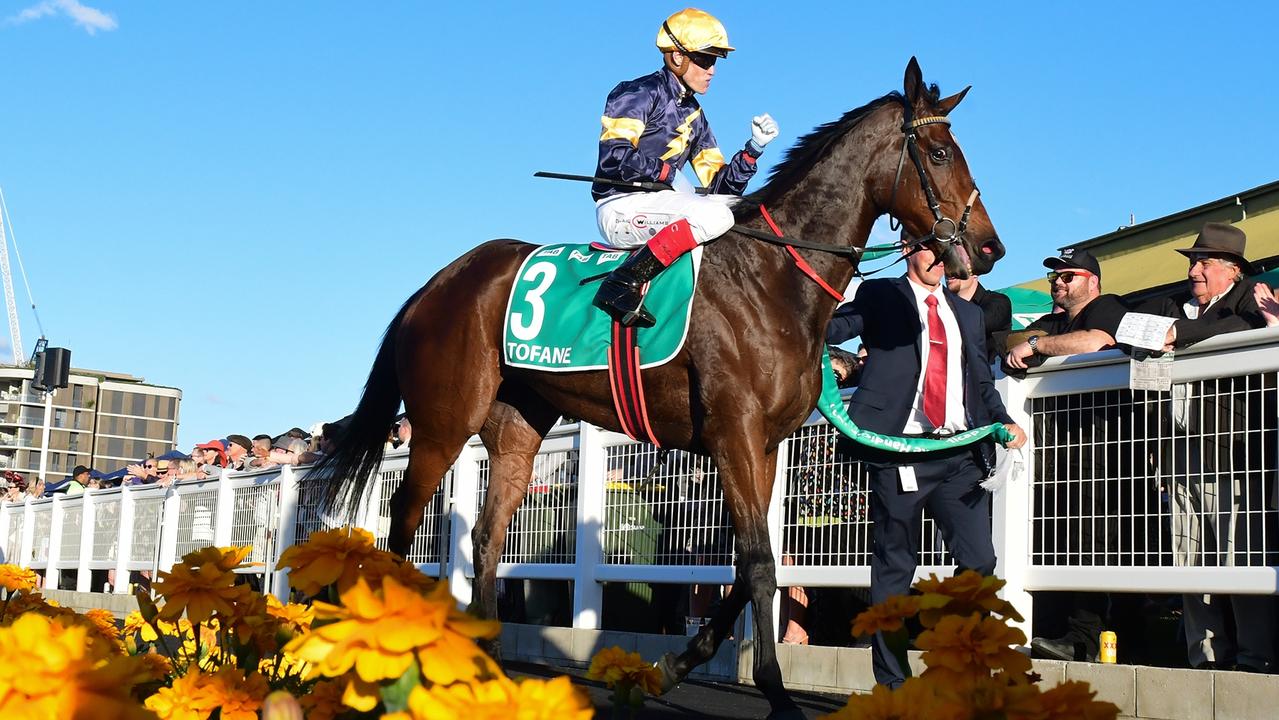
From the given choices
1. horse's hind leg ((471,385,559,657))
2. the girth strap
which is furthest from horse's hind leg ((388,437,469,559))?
the girth strap

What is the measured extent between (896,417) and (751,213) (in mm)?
990

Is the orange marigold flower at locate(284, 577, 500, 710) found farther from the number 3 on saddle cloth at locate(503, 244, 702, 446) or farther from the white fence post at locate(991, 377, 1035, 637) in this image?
the white fence post at locate(991, 377, 1035, 637)

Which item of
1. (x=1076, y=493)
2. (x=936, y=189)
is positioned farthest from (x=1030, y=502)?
(x=936, y=189)

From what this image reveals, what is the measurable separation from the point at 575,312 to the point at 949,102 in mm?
1720

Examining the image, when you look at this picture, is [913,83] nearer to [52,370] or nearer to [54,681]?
[54,681]

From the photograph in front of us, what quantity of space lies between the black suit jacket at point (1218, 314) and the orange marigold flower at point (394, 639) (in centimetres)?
507

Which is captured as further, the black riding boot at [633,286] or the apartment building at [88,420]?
the apartment building at [88,420]

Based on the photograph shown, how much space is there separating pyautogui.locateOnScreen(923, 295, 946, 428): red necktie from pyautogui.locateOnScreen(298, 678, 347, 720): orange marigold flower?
423 centimetres

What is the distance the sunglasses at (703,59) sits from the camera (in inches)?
247

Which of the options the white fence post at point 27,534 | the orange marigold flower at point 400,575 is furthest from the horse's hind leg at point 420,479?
the white fence post at point 27,534

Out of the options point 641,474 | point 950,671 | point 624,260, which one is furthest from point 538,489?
point 950,671

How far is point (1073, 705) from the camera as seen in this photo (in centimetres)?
157

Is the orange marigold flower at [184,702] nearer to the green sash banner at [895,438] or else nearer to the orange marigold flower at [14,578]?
the orange marigold flower at [14,578]

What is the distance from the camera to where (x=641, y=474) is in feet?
28.5
